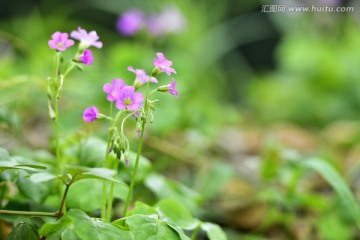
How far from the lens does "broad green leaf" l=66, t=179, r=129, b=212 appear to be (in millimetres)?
1073

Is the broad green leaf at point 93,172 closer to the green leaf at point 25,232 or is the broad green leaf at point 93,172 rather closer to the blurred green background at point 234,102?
the green leaf at point 25,232

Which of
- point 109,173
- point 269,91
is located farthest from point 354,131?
point 109,173

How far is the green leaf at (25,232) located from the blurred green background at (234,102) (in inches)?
17.6

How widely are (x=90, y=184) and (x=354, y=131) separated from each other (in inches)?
57.3

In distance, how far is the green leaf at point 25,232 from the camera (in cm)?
92

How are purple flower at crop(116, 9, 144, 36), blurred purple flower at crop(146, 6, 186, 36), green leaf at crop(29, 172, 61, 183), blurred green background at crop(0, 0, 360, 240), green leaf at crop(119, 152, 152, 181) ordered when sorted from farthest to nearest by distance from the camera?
blurred purple flower at crop(146, 6, 186, 36) < purple flower at crop(116, 9, 144, 36) < blurred green background at crop(0, 0, 360, 240) < green leaf at crop(119, 152, 152, 181) < green leaf at crop(29, 172, 61, 183)

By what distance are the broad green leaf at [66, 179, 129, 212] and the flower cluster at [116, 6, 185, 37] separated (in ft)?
3.97

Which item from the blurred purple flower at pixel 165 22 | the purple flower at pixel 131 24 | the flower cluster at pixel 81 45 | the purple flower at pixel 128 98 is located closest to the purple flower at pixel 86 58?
the flower cluster at pixel 81 45

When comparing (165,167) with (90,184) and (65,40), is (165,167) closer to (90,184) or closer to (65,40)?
(90,184)

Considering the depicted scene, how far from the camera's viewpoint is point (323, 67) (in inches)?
121

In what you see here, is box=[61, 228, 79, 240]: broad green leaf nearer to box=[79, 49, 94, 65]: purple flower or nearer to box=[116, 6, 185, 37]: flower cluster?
box=[79, 49, 94, 65]: purple flower

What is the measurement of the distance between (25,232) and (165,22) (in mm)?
1832

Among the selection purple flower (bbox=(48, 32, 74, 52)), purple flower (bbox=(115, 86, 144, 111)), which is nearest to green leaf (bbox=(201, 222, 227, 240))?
purple flower (bbox=(115, 86, 144, 111))

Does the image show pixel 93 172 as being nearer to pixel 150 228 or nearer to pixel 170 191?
pixel 150 228
